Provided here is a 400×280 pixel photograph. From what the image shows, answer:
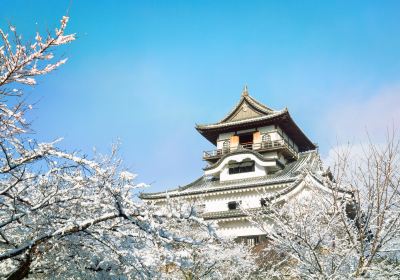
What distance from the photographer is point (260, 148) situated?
30641 millimetres

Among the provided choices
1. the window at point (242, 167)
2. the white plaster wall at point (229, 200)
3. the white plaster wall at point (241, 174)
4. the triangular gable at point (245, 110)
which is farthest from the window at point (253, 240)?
the triangular gable at point (245, 110)

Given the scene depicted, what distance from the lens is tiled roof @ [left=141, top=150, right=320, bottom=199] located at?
25859 millimetres

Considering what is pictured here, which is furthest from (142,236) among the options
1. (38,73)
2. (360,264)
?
(360,264)

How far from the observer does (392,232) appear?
8.85 m

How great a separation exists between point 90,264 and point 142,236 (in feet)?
6.85

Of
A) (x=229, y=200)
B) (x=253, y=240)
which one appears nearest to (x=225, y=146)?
(x=229, y=200)

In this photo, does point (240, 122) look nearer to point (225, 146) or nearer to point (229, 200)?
point (225, 146)

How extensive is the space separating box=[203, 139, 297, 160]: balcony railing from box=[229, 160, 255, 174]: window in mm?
1277

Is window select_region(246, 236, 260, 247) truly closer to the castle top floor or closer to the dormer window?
the castle top floor

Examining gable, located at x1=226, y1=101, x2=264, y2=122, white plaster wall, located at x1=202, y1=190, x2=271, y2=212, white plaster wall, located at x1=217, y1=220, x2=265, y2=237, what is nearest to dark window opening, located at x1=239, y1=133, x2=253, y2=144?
gable, located at x1=226, y1=101, x2=264, y2=122

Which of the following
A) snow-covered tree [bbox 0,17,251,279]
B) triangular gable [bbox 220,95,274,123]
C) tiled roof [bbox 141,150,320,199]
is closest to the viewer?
snow-covered tree [bbox 0,17,251,279]

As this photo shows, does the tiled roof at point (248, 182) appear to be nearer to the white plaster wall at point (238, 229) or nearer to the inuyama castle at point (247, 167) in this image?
the inuyama castle at point (247, 167)

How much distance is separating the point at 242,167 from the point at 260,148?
89.1 inches

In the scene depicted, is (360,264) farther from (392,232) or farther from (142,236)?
(142,236)
